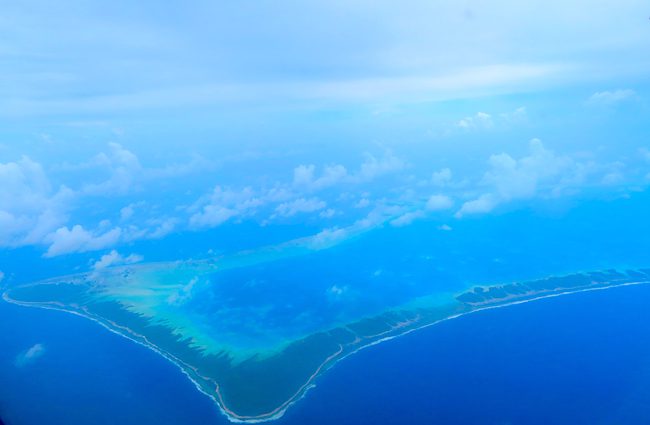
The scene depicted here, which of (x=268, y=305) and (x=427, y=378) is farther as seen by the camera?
(x=268, y=305)

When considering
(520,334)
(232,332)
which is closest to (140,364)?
(232,332)

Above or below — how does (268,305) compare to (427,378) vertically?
above

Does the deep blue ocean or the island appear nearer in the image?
the deep blue ocean

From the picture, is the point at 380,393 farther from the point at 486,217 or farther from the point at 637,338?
the point at 486,217

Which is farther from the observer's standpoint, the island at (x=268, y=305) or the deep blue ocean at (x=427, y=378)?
the island at (x=268, y=305)
